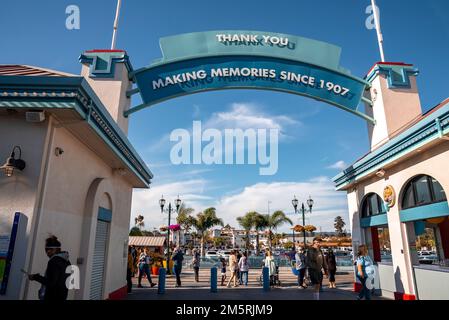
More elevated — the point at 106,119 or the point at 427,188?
the point at 106,119

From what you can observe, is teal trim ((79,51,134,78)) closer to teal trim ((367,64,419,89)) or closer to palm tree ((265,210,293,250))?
teal trim ((367,64,419,89))

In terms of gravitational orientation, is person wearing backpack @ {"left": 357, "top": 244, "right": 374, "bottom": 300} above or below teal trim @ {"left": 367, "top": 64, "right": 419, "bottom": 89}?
below

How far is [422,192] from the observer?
813 cm

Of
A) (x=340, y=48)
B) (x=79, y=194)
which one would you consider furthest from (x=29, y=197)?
(x=340, y=48)

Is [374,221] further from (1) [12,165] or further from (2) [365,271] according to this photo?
(1) [12,165]

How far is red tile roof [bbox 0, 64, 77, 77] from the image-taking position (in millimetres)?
6305

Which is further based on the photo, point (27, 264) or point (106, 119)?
point (106, 119)

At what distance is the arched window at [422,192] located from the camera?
753 centimetres

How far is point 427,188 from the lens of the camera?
7.93 metres

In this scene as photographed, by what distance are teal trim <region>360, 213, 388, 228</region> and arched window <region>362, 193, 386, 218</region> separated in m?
0.18

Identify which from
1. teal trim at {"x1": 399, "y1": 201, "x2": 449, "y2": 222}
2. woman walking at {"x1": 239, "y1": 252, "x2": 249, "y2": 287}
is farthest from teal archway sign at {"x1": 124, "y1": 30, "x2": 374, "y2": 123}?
woman walking at {"x1": 239, "y1": 252, "x2": 249, "y2": 287}

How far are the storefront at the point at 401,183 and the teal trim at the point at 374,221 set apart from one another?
3cm
